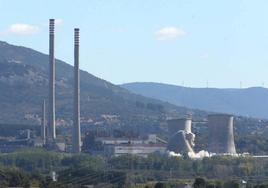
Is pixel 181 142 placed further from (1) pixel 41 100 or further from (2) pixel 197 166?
(1) pixel 41 100

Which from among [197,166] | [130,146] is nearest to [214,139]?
[130,146]

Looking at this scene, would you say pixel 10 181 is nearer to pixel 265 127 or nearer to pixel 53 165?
pixel 53 165

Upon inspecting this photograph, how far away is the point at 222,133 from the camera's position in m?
114

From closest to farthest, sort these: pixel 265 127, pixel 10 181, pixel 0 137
A: 1. pixel 10 181
2. pixel 0 137
3. pixel 265 127

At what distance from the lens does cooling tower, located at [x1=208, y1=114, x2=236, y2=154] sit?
114 m

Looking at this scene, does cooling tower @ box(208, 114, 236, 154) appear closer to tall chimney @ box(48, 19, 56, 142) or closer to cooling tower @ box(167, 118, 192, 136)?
cooling tower @ box(167, 118, 192, 136)

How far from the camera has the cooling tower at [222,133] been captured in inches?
4486

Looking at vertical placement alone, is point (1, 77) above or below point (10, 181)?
above

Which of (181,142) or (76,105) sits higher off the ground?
(76,105)

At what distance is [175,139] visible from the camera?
114312 millimetres

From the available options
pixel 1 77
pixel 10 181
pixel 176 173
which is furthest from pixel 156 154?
pixel 1 77

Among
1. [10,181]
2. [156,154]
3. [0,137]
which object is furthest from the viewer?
[0,137]

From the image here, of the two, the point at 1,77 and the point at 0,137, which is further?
the point at 1,77

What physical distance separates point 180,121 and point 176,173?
32.1 meters
